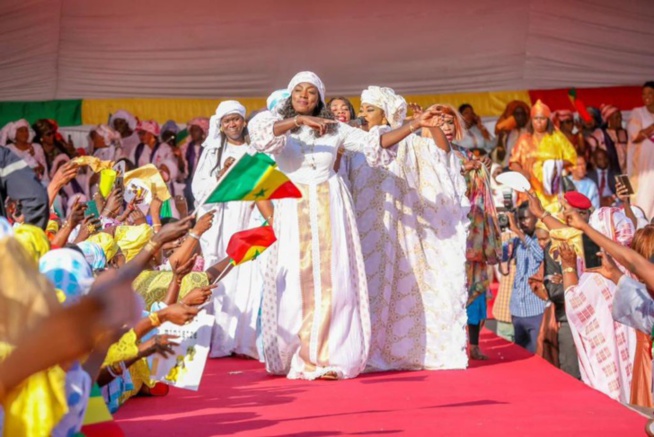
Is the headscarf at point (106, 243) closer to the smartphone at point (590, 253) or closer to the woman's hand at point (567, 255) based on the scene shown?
the woman's hand at point (567, 255)

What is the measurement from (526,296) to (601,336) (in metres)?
1.42

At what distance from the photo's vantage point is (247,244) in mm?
6270

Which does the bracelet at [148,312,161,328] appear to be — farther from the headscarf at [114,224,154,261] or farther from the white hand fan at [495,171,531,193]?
the headscarf at [114,224,154,261]

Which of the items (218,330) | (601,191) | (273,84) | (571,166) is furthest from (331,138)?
(273,84)

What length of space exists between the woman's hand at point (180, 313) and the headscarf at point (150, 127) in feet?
38.6

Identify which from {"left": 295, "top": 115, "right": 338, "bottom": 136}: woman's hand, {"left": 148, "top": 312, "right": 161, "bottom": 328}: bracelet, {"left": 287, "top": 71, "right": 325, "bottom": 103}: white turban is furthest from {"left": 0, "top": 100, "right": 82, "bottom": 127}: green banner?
{"left": 148, "top": 312, "right": 161, "bottom": 328}: bracelet

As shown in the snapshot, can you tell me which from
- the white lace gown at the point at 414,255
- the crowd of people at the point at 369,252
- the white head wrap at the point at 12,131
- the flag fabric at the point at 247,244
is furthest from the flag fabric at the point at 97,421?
the white head wrap at the point at 12,131

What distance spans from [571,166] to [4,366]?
39.5 ft

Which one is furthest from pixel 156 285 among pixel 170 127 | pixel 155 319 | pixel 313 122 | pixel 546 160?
pixel 170 127

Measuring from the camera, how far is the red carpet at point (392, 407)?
560 cm

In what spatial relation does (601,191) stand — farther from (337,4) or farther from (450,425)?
(450,425)

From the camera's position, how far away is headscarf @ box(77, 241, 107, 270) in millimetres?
5969

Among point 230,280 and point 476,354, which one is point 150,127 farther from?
point 476,354

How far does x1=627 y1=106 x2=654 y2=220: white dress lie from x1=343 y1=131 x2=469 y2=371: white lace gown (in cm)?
705
